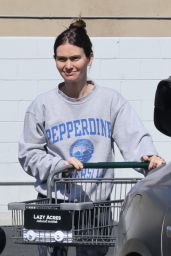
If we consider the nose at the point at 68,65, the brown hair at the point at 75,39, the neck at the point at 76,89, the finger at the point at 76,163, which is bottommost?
the finger at the point at 76,163

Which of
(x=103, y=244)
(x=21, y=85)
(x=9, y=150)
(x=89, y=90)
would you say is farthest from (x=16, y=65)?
(x=103, y=244)

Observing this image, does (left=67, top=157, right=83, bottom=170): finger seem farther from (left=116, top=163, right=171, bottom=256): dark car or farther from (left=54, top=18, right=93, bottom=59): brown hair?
(left=54, top=18, right=93, bottom=59): brown hair

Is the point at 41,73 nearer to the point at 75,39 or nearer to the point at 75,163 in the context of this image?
the point at 75,39

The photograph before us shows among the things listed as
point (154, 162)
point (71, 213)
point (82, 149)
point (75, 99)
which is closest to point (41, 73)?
point (75, 99)

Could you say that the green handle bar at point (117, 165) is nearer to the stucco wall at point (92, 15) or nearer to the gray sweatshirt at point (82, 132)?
the gray sweatshirt at point (82, 132)

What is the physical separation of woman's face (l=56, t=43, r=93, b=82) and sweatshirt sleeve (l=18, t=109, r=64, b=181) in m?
0.34

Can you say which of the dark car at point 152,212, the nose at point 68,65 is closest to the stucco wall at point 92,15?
the nose at point 68,65

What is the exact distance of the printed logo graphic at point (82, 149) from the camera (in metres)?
6.32

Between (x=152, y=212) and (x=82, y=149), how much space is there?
1.42m

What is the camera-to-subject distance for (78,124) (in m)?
6.33

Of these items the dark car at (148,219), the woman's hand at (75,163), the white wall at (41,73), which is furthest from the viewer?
the white wall at (41,73)

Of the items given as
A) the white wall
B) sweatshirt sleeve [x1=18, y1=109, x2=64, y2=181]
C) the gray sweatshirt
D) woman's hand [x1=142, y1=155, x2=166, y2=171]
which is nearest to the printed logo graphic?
the gray sweatshirt

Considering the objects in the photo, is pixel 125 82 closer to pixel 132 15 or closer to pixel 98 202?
pixel 132 15

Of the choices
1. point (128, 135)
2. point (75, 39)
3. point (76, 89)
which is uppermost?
point (75, 39)
